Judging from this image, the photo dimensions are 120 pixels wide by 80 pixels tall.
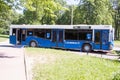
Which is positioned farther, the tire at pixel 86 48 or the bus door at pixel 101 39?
the tire at pixel 86 48

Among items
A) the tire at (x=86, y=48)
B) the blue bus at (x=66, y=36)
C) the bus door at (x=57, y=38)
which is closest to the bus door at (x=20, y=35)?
the blue bus at (x=66, y=36)

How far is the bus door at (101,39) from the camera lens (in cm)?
2864

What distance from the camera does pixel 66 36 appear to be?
31.0 m

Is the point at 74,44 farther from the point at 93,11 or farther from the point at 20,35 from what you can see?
the point at 93,11

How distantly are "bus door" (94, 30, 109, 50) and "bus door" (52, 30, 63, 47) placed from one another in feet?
12.3

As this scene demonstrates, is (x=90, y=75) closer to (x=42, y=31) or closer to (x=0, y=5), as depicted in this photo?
(x=0, y=5)

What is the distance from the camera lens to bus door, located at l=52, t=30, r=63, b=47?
3125 cm

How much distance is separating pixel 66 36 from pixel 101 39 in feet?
12.5

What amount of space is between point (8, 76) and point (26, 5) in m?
8.92

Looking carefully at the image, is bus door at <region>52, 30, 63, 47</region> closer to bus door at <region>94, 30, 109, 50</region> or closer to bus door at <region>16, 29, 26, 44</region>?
bus door at <region>16, 29, 26, 44</region>

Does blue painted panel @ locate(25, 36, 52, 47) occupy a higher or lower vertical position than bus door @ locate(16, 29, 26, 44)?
lower

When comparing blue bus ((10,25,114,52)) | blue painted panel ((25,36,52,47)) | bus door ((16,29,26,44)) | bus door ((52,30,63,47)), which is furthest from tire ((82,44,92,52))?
bus door ((16,29,26,44))

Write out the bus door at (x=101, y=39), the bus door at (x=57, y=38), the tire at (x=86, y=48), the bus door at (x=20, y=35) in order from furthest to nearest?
1. the bus door at (x=20, y=35)
2. the bus door at (x=57, y=38)
3. the tire at (x=86, y=48)
4. the bus door at (x=101, y=39)

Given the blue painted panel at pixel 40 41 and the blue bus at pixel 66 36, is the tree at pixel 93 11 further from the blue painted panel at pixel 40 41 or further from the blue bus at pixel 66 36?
the blue painted panel at pixel 40 41
